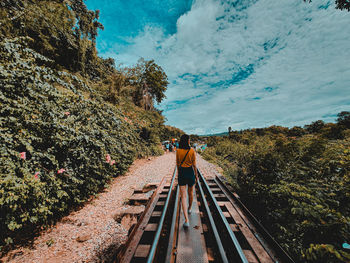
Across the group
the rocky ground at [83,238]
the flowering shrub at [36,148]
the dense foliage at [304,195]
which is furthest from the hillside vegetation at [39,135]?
the dense foliage at [304,195]

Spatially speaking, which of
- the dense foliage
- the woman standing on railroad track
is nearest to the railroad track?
the dense foliage

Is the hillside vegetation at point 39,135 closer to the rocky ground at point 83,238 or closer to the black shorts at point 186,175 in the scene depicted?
the rocky ground at point 83,238

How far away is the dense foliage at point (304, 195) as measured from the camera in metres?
2.13

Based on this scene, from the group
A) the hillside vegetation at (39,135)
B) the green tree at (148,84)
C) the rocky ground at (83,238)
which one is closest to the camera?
the rocky ground at (83,238)

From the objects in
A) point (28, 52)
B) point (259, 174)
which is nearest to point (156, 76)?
point (28, 52)

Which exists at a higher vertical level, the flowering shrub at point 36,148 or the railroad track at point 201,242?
the flowering shrub at point 36,148

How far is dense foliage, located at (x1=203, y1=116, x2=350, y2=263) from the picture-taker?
2.13 meters

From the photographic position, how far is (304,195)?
8.41ft

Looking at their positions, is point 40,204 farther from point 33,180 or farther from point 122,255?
point 122,255

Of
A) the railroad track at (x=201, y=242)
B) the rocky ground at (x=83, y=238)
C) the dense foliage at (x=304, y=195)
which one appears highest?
the dense foliage at (x=304, y=195)

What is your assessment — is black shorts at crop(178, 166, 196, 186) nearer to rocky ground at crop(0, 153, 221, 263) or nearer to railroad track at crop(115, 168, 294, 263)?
railroad track at crop(115, 168, 294, 263)

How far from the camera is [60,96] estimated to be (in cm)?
392

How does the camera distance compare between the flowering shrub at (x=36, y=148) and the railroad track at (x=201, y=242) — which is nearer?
the railroad track at (x=201, y=242)

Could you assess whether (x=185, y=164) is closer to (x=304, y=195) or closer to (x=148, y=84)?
(x=304, y=195)
